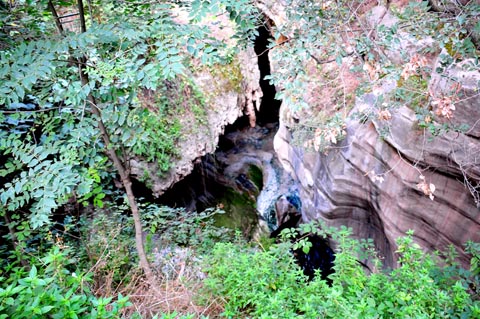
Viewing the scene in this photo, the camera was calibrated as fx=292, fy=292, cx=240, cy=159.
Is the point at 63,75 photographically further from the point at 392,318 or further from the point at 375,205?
the point at 375,205

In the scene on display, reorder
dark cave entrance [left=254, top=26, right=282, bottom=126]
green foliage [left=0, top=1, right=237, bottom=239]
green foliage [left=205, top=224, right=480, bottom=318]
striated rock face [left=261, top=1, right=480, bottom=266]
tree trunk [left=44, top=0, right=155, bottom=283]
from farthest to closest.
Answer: dark cave entrance [left=254, top=26, right=282, bottom=126], striated rock face [left=261, top=1, right=480, bottom=266], tree trunk [left=44, top=0, right=155, bottom=283], green foliage [left=205, top=224, right=480, bottom=318], green foliage [left=0, top=1, right=237, bottom=239]

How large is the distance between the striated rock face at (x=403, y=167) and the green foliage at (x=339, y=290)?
0.61 meters

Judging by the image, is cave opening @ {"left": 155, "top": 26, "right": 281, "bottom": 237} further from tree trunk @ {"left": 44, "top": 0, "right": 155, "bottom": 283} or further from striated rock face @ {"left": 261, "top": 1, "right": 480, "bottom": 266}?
tree trunk @ {"left": 44, "top": 0, "right": 155, "bottom": 283}

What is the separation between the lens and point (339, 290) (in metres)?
1.70

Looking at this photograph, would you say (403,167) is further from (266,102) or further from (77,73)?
(266,102)

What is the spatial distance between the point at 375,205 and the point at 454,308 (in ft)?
6.88

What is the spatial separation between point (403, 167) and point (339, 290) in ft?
6.44

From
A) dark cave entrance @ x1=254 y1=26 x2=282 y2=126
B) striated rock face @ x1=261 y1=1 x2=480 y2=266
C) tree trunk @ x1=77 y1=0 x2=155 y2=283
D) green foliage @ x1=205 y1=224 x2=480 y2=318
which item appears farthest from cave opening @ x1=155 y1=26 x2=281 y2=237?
green foliage @ x1=205 y1=224 x2=480 y2=318

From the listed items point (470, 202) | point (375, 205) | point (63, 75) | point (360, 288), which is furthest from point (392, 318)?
point (63, 75)

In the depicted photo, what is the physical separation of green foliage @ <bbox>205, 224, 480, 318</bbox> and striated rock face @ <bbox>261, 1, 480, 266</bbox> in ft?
2.01

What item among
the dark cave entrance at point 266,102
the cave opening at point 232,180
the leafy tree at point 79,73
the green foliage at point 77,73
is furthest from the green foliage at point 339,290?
the dark cave entrance at point 266,102

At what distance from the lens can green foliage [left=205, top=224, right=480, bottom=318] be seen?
62.7 inches

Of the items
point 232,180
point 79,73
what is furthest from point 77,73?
point 232,180

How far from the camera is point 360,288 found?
1865 mm
